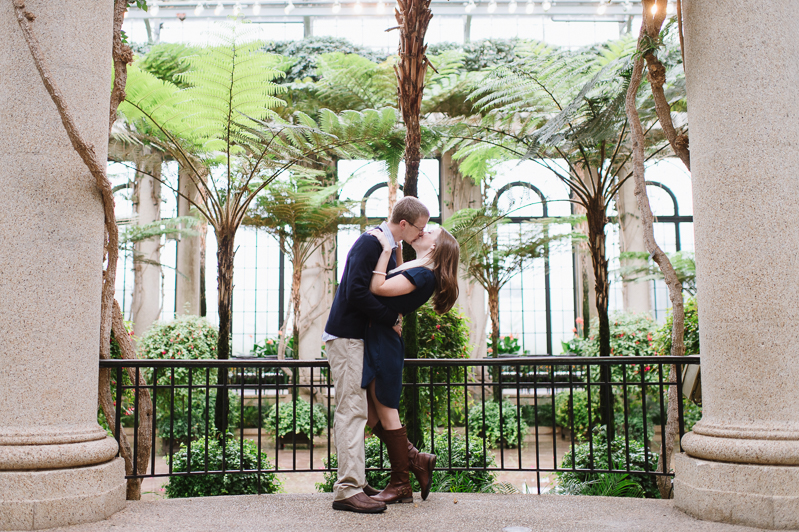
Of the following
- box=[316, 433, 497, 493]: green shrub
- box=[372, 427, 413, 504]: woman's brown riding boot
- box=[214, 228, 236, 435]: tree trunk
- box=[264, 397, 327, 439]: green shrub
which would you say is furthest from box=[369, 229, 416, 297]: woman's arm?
box=[264, 397, 327, 439]: green shrub

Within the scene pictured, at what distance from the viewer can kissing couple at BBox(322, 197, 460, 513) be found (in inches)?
120

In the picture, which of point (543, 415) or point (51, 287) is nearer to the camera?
point (51, 287)

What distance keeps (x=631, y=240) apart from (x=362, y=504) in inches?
479

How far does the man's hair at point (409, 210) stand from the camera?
315cm

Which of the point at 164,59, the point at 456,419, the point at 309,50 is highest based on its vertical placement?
the point at 309,50

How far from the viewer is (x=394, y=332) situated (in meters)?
3.19

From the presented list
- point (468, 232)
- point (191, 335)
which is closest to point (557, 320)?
point (468, 232)

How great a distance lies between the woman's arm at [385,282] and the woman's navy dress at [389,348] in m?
0.04

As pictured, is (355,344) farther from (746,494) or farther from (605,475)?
(605,475)

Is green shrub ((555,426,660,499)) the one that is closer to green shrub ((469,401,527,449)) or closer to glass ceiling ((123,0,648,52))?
green shrub ((469,401,527,449))

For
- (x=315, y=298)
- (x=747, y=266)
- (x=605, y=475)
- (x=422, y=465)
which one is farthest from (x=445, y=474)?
(x=315, y=298)

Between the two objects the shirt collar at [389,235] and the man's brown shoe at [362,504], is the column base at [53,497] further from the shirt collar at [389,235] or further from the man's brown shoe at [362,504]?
the shirt collar at [389,235]

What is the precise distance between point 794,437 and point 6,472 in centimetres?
363

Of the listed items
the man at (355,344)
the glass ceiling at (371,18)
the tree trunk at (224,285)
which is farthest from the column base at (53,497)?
the glass ceiling at (371,18)
